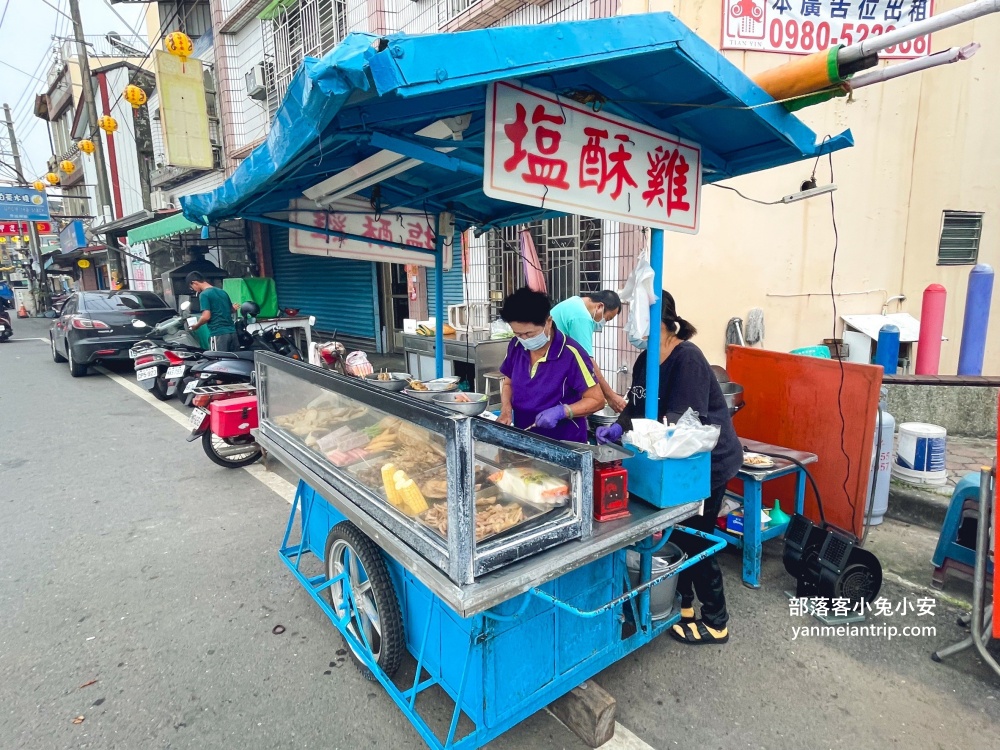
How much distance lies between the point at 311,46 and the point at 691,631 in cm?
1279

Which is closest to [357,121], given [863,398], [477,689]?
[477,689]

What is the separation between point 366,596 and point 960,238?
9.31m

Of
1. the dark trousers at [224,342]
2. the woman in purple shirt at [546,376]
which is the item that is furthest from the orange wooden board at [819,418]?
the dark trousers at [224,342]

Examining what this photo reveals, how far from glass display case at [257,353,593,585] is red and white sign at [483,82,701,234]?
0.85 m

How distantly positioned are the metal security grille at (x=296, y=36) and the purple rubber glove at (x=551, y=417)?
33.2ft

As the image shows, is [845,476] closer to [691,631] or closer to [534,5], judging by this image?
[691,631]

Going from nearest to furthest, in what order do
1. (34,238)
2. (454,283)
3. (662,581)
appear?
(662,581), (454,283), (34,238)

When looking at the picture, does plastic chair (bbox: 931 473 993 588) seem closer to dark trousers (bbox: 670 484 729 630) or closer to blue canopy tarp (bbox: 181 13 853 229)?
dark trousers (bbox: 670 484 729 630)

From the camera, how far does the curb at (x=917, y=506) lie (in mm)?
3961

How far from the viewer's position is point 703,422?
2.75 meters

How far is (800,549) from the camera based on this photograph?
313 centimetres

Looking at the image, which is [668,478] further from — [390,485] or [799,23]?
[799,23]

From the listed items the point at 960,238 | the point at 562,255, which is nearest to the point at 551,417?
the point at 562,255

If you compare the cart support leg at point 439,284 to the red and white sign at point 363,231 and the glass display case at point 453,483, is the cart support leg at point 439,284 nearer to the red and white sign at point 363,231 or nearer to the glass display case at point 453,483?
the red and white sign at point 363,231
